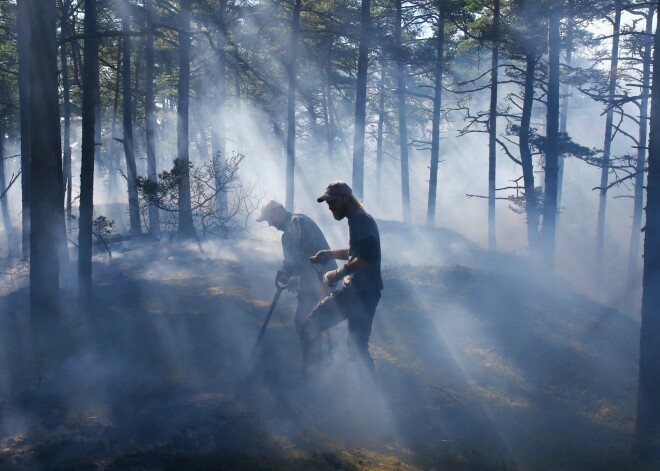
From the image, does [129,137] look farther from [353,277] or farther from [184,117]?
[353,277]

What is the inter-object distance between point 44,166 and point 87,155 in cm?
147

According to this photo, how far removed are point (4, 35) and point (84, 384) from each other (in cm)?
2157

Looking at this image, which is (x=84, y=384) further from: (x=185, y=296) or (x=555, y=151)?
A: (x=555, y=151)

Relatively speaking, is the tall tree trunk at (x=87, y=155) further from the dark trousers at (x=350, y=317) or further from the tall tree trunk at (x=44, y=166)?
the dark trousers at (x=350, y=317)

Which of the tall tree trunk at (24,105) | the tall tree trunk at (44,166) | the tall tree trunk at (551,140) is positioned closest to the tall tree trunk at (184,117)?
the tall tree trunk at (24,105)

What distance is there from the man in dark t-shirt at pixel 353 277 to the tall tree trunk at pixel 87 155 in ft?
20.3

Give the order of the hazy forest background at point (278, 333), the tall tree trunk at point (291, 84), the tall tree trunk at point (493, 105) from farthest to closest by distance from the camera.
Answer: the tall tree trunk at point (493, 105) < the tall tree trunk at point (291, 84) < the hazy forest background at point (278, 333)

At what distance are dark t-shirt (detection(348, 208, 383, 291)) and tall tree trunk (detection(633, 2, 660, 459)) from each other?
386cm

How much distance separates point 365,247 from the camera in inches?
256

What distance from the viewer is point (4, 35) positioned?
24.4 meters

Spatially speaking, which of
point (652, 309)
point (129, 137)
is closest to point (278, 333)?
point (652, 309)

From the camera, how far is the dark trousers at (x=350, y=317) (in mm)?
6751

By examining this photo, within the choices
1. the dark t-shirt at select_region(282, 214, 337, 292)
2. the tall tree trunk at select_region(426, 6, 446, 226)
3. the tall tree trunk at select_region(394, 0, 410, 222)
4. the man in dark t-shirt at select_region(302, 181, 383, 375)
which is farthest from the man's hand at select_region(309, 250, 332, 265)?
the tall tree trunk at select_region(426, 6, 446, 226)

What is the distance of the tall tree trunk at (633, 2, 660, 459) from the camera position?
7.93 meters
